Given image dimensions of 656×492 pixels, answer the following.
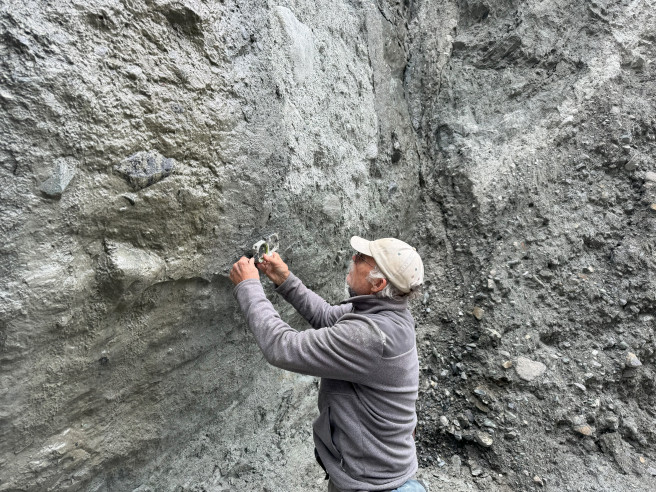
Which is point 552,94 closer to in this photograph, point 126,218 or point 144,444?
point 126,218

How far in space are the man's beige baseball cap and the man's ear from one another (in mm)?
26

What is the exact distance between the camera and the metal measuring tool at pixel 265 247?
197cm

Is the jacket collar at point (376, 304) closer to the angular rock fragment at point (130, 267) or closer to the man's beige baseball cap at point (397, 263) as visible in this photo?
the man's beige baseball cap at point (397, 263)

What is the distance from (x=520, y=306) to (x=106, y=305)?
2326mm

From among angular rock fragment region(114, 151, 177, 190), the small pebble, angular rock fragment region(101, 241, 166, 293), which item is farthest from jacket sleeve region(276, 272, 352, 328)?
the small pebble

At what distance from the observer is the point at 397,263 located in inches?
66.9

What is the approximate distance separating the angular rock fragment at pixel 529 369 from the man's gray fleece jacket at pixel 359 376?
1.14m

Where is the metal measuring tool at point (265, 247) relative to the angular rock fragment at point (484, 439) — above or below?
above

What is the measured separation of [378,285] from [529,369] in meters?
1.48

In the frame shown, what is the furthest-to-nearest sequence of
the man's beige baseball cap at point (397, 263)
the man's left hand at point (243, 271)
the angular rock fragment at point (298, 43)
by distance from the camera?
the angular rock fragment at point (298, 43), the man's left hand at point (243, 271), the man's beige baseball cap at point (397, 263)

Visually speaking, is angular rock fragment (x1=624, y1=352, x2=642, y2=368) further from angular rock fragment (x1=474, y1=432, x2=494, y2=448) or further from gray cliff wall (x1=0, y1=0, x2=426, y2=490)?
gray cliff wall (x1=0, y1=0, x2=426, y2=490)

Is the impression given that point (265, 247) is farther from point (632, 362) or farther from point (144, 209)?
point (632, 362)

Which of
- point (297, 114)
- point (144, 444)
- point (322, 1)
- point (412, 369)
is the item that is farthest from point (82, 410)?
point (322, 1)

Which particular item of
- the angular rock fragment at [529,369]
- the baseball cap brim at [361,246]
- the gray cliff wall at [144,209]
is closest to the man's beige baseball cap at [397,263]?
the baseball cap brim at [361,246]
